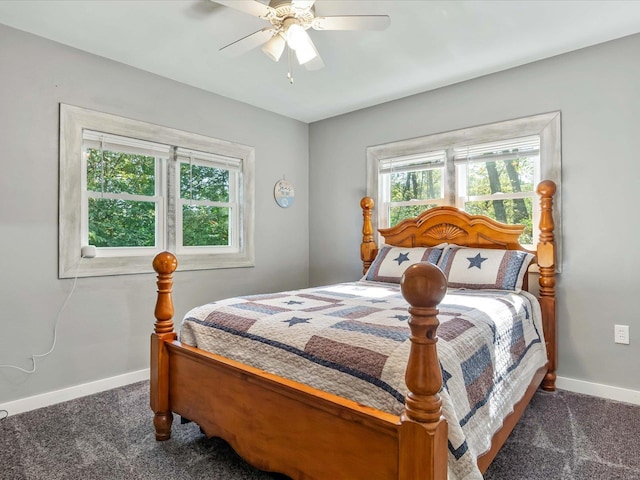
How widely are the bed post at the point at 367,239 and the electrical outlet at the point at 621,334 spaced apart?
1.89 metres

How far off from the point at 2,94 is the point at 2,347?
60.6 inches

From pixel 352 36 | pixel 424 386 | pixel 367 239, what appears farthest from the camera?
pixel 367 239

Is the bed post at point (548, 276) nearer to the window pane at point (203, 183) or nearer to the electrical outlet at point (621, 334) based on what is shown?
the electrical outlet at point (621, 334)

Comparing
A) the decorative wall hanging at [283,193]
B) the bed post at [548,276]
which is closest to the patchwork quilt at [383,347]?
the bed post at [548,276]

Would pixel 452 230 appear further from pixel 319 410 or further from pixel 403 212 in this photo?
pixel 319 410

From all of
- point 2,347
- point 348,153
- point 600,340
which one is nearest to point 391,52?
point 348,153

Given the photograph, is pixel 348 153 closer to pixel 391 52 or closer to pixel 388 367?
pixel 391 52

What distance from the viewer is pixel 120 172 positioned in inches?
115

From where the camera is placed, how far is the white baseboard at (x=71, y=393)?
7.67 feet

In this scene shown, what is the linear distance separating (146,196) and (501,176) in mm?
2862

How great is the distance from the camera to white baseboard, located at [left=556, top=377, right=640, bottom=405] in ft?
8.02

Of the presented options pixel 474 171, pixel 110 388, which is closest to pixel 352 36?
pixel 474 171

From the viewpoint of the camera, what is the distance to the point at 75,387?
2.58 meters

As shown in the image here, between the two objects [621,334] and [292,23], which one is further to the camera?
[621,334]
